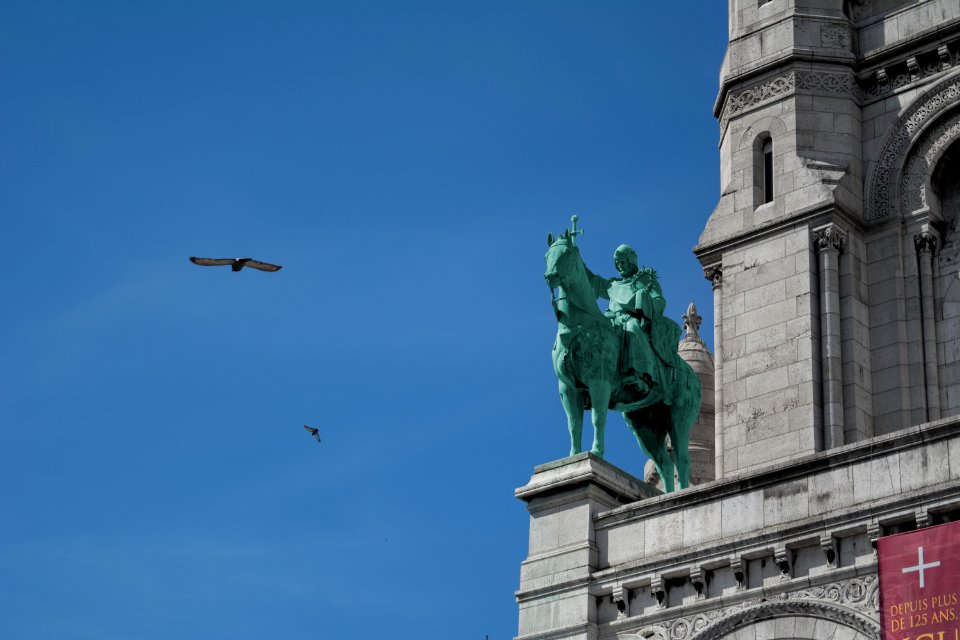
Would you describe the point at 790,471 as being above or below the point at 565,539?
above

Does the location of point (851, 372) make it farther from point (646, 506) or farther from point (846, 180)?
point (646, 506)

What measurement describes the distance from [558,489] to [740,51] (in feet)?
39.9

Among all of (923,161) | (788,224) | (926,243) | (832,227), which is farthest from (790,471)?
(923,161)

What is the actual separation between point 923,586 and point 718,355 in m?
10.8

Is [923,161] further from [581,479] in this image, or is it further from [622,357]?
[581,479]

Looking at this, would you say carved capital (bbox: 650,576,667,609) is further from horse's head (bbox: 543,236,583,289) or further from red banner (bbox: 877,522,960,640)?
horse's head (bbox: 543,236,583,289)

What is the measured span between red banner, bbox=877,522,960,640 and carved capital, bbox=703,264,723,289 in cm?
1138

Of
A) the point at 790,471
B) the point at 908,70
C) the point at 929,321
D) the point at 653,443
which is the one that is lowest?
the point at 790,471

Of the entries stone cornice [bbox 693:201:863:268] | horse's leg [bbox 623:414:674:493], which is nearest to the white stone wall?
horse's leg [bbox 623:414:674:493]

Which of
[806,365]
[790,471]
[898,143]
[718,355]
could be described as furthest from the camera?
[898,143]

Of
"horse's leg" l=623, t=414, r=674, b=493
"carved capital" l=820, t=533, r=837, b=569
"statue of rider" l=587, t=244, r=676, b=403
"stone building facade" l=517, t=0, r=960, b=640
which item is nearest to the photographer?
"carved capital" l=820, t=533, r=837, b=569

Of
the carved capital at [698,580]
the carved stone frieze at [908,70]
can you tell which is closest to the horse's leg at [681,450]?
the carved capital at [698,580]

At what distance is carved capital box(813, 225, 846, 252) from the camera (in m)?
37.8

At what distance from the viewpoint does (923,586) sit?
2795cm
